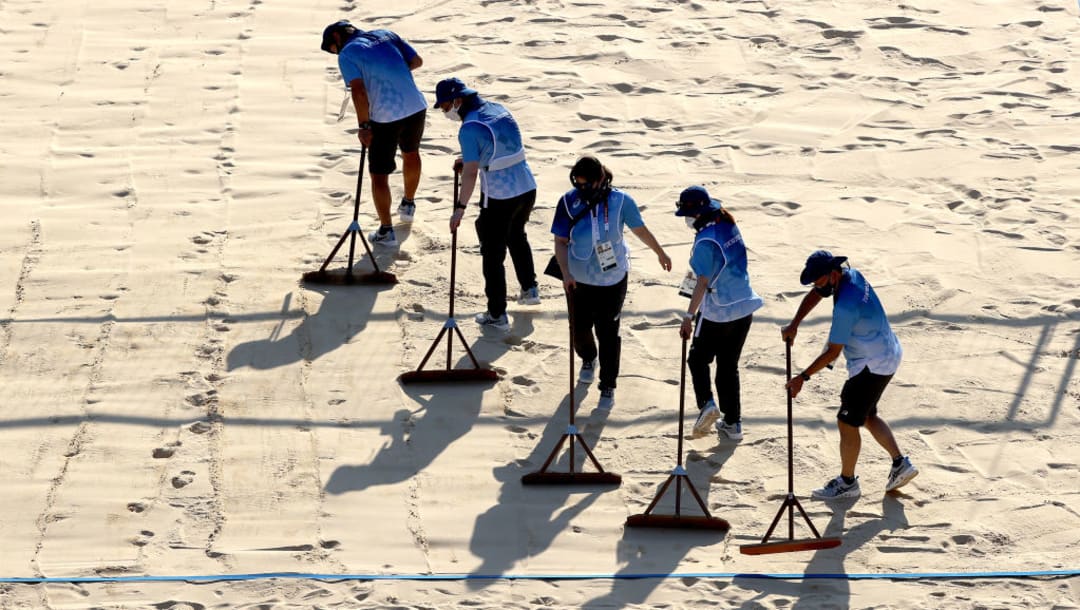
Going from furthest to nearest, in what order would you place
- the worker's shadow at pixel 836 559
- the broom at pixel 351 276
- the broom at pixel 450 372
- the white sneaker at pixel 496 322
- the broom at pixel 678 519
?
the broom at pixel 351 276
the white sneaker at pixel 496 322
the broom at pixel 450 372
the broom at pixel 678 519
the worker's shadow at pixel 836 559

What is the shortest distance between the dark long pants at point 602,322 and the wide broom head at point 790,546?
1.61 m

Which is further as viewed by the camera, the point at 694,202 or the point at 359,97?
the point at 359,97

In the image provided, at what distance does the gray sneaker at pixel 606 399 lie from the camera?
8.72 m

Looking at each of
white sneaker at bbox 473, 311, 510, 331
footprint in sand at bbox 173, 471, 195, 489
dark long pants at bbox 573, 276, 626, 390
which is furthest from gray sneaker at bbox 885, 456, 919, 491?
footprint in sand at bbox 173, 471, 195, 489

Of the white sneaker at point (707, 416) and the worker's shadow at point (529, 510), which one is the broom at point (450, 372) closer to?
the worker's shadow at point (529, 510)

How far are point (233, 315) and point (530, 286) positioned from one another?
1884 mm

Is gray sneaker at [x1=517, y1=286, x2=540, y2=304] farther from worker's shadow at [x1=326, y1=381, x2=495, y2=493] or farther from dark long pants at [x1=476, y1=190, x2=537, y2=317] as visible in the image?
worker's shadow at [x1=326, y1=381, x2=495, y2=493]

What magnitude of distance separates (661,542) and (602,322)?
1.43 metres

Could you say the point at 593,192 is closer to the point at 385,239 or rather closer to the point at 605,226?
the point at 605,226

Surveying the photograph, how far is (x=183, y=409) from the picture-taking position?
8.58 meters

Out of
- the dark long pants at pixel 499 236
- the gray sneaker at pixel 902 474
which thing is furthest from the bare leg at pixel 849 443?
the dark long pants at pixel 499 236

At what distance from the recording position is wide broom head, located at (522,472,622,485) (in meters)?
8.01

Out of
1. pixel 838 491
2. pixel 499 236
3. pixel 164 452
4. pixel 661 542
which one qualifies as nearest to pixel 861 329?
pixel 838 491

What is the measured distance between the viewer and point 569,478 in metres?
8.01
